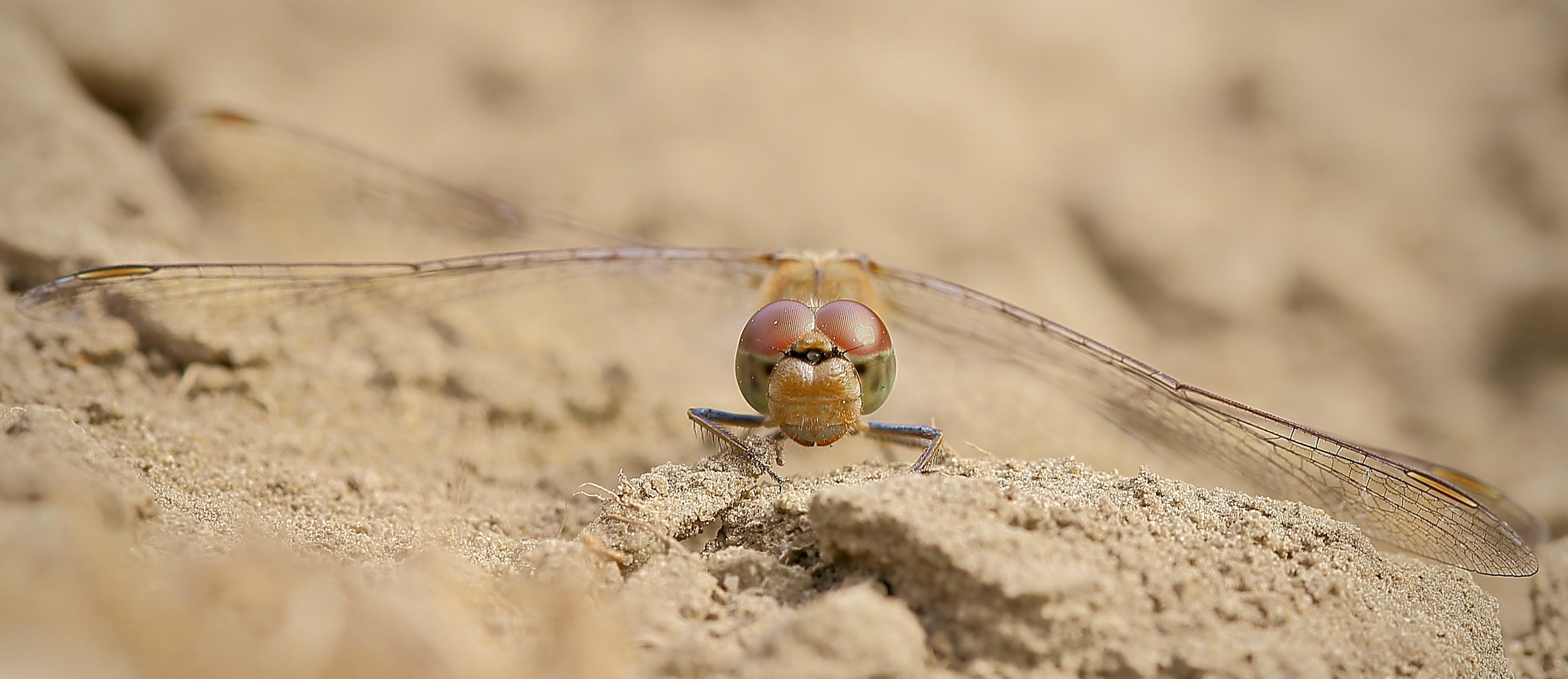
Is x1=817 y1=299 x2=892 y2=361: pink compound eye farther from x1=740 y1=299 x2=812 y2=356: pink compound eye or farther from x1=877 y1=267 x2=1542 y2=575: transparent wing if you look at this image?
x1=877 y1=267 x2=1542 y2=575: transparent wing

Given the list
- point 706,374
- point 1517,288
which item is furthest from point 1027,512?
point 1517,288

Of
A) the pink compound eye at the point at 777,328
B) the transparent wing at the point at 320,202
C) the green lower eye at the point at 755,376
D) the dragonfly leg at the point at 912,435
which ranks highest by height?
the transparent wing at the point at 320,202

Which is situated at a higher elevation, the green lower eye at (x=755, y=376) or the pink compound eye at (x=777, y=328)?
the pink compound eye at (x=777, y=328)

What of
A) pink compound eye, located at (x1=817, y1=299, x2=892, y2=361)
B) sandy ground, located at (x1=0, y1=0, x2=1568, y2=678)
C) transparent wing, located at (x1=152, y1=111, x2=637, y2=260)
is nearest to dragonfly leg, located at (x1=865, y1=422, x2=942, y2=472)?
sandy ground, located at (x1=0, y1=0, x2=1568, y2=678)

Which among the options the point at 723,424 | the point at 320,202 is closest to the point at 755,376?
the point at 723,424

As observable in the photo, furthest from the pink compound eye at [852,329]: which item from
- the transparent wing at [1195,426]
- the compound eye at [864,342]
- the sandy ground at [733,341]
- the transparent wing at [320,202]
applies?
the transparent wing at [320,202]

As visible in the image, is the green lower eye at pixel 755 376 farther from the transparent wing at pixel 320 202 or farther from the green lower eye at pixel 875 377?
the transparent wing at pixel 320 202
